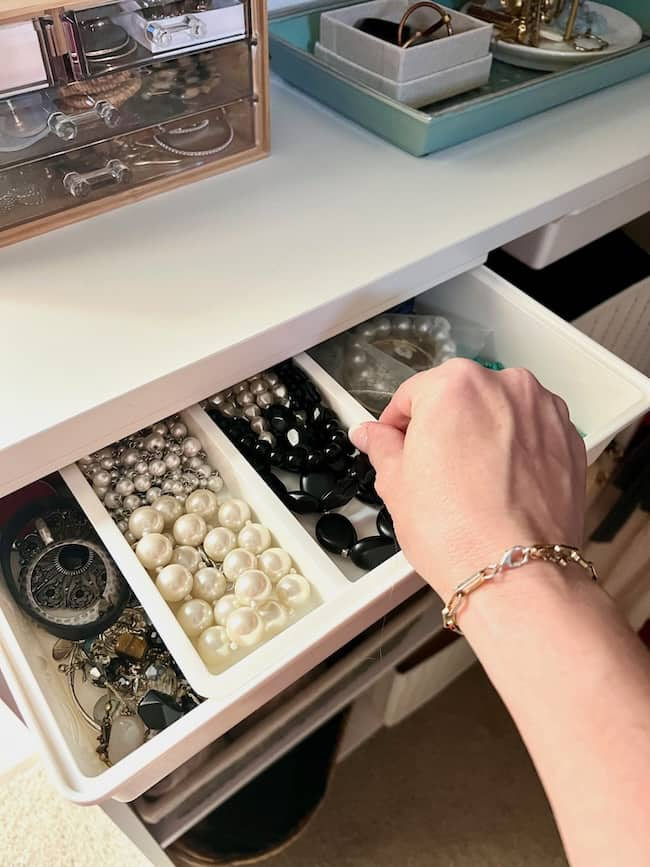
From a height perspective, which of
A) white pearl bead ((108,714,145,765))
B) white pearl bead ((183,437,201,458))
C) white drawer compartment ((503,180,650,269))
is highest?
white drawer compartment ((503,180,650,269))

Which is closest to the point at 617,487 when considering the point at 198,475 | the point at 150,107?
the point at 198,475

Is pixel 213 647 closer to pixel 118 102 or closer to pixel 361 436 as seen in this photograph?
pixel 361 436

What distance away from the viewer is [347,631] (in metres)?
0.52

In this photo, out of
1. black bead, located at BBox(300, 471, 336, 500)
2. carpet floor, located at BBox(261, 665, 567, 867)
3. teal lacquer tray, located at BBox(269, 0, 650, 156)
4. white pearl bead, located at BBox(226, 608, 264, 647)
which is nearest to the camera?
white pearl bead, located at BBox(226, 608, 264, 647)

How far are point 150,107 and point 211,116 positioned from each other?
0.07m

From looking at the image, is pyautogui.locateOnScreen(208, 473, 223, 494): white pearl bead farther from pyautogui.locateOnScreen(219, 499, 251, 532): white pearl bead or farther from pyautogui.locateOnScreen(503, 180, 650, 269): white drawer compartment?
pyautogui.locateOnScreen(503, 180, 650, 269): white drawer compartment

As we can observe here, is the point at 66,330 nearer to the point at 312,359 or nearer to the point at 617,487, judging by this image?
the point at 312,359

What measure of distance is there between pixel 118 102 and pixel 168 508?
36 cm

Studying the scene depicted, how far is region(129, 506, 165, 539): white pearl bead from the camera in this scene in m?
0.55

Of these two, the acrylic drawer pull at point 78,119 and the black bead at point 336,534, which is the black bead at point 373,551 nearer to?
the black bead at point 336,534

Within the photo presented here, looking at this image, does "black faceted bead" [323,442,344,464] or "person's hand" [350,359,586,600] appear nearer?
"person's hand" [350,359,586,600]

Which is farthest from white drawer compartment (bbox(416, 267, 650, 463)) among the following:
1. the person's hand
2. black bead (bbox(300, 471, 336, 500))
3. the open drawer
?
black bead (bbox(300, 471, 336, 500))

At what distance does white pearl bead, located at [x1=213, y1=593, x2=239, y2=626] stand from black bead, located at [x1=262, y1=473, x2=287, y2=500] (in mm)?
106

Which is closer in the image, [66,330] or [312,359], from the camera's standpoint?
[66,330]
